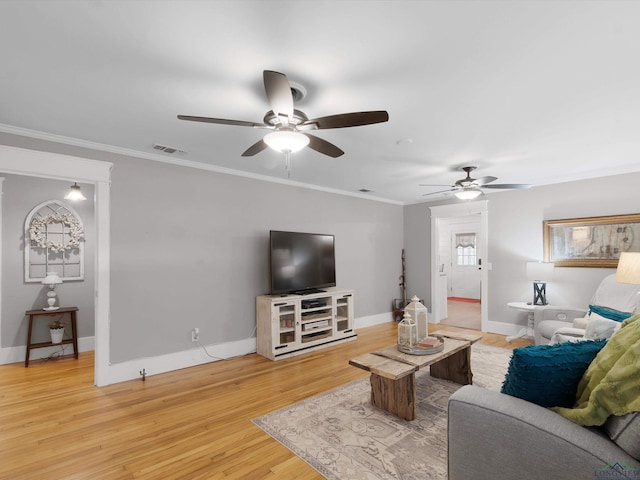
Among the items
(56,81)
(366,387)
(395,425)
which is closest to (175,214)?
(56,81)

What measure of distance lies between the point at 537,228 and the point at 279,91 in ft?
16.0

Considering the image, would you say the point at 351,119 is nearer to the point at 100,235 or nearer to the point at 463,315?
the point at 100,235

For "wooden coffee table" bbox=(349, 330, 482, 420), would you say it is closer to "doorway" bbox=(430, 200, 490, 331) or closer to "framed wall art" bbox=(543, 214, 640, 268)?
"framed wall art" bbox=(543, 214, 640, 268)

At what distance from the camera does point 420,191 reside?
18.5 feet

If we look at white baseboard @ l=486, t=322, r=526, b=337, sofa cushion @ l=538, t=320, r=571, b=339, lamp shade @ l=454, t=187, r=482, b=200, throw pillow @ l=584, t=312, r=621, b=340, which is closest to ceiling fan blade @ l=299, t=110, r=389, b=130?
throw pillow @ l=584, t=312, r=621, b=340

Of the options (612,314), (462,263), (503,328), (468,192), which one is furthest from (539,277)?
(462,263)

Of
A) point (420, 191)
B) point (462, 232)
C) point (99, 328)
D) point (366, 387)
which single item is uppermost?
point (420, 191)

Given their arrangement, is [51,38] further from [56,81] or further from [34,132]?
[34,132]

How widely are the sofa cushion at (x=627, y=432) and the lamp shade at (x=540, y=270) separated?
13.2 feet

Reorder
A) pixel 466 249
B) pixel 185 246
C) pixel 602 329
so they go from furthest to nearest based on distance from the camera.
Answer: pixel 466 249
pixel 185 246
pixel 602 329

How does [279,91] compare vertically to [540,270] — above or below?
above

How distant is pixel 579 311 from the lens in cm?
395

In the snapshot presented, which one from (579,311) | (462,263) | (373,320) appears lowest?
(373,320)

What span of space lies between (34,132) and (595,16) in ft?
13.8
